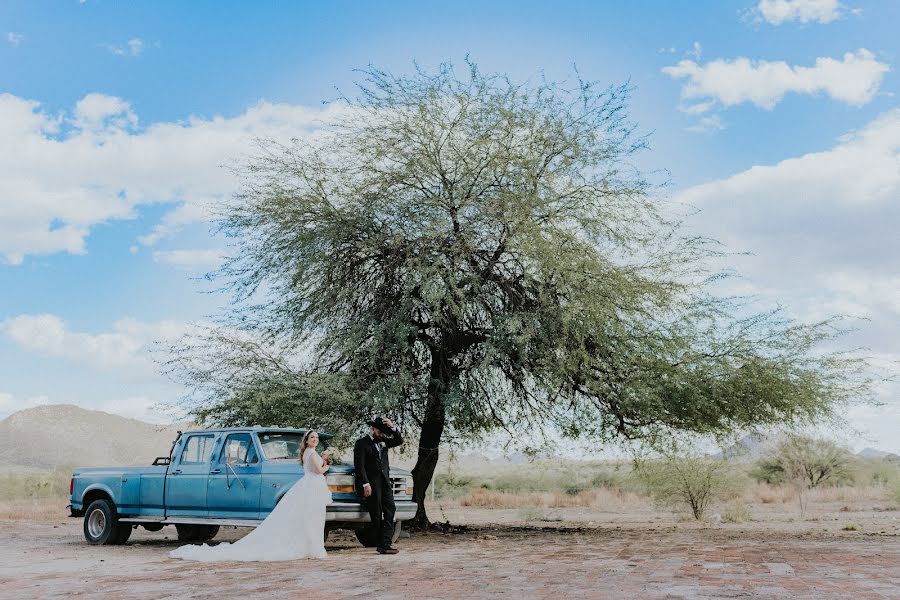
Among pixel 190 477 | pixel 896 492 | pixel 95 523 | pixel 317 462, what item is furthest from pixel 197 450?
pixel 896 492

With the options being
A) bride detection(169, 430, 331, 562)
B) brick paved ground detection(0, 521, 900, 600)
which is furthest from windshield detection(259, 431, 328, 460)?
brick paved ground detection(0, 521, 900, 600)

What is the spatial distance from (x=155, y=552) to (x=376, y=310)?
6.28m

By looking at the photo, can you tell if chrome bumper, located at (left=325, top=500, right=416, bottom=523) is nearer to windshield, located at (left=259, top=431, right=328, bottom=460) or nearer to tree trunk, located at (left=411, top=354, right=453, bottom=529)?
windshield, located at (left=259, top=431, right=328, bottom=460)

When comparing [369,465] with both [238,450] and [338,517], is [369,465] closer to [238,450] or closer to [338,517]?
[338,517]

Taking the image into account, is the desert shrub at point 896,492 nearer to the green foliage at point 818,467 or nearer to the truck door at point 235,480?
the green foliage at point 818,467

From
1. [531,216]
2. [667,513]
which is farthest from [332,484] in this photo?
[667,513]

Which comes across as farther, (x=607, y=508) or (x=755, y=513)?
(x=607, y=508)

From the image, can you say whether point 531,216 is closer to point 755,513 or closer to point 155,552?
point 155,552

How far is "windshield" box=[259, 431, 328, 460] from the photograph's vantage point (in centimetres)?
1495

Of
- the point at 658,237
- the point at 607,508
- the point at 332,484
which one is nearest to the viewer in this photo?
the point at 332,484

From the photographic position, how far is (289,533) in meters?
13.4

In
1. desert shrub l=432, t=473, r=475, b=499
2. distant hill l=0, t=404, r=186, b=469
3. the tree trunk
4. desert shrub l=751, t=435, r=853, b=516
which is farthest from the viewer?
distant hill l=0, t=404, r=186, b=469

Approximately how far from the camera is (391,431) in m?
14.6

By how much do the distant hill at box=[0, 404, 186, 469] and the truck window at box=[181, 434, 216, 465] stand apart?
250ft
